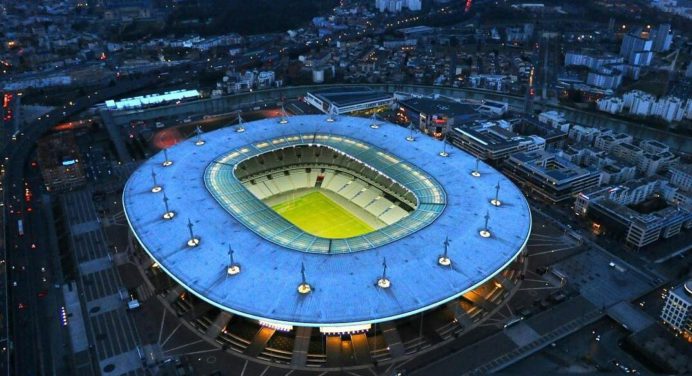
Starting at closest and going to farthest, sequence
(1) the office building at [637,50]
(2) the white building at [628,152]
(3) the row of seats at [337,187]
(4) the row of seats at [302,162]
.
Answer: (3) the row of seats at [337,187] < (4) the row of seats at [302,162] < (2) the white building at [628,152] < (1) the office building at [637,50]

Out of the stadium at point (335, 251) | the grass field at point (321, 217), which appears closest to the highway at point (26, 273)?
the stadium at point (335, 251)

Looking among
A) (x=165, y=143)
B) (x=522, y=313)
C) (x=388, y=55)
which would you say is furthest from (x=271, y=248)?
(x=388, y=55)

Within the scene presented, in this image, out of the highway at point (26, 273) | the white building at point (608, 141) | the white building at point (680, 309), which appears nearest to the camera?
the highway at point (26, 273)

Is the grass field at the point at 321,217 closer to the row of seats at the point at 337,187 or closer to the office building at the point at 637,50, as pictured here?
the row of seats at the point at 337,187

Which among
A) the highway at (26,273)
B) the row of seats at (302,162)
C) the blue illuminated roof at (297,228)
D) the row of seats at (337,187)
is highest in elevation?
the blue illuminated roof at (297,228)

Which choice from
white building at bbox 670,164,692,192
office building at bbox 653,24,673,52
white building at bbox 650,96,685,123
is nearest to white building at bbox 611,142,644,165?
white building at bbox 670,164,692,192

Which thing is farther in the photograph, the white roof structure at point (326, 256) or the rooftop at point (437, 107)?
the rooftop at point (437, 107)
